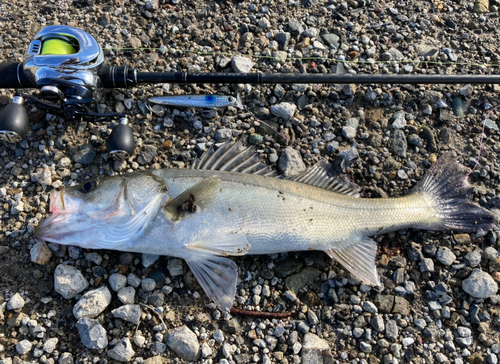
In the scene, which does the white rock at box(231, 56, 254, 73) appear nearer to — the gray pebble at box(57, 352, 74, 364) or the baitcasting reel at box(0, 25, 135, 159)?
the baitcasting reel at box(0, 25, 135, 159)

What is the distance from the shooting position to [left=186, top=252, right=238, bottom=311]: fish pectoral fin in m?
3.29

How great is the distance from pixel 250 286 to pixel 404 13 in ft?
13.3

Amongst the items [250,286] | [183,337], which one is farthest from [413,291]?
[183,337]

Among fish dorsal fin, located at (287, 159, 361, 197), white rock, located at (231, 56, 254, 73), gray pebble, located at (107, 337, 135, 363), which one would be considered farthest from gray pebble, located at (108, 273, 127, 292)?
white rock, located at (231, 56, 254, 73)

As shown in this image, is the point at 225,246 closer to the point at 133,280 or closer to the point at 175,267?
the point at 175,267

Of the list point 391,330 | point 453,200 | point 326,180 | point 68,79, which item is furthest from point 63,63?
point 453,200

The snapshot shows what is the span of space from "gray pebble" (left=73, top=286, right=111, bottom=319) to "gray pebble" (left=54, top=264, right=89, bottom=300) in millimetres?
111

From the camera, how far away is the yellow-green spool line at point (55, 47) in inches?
137

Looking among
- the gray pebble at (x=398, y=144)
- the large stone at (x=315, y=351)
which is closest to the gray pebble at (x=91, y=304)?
the large stone at (x=315, y=351)

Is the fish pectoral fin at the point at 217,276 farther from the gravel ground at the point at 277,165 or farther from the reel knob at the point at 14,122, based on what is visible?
the reel knob at the point at 14,122

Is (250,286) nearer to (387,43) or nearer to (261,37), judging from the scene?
(261,37)

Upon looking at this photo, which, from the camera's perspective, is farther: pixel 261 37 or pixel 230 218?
pixel 261 37

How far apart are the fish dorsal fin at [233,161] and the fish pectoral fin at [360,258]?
3.26 feet

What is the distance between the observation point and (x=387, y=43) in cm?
472
